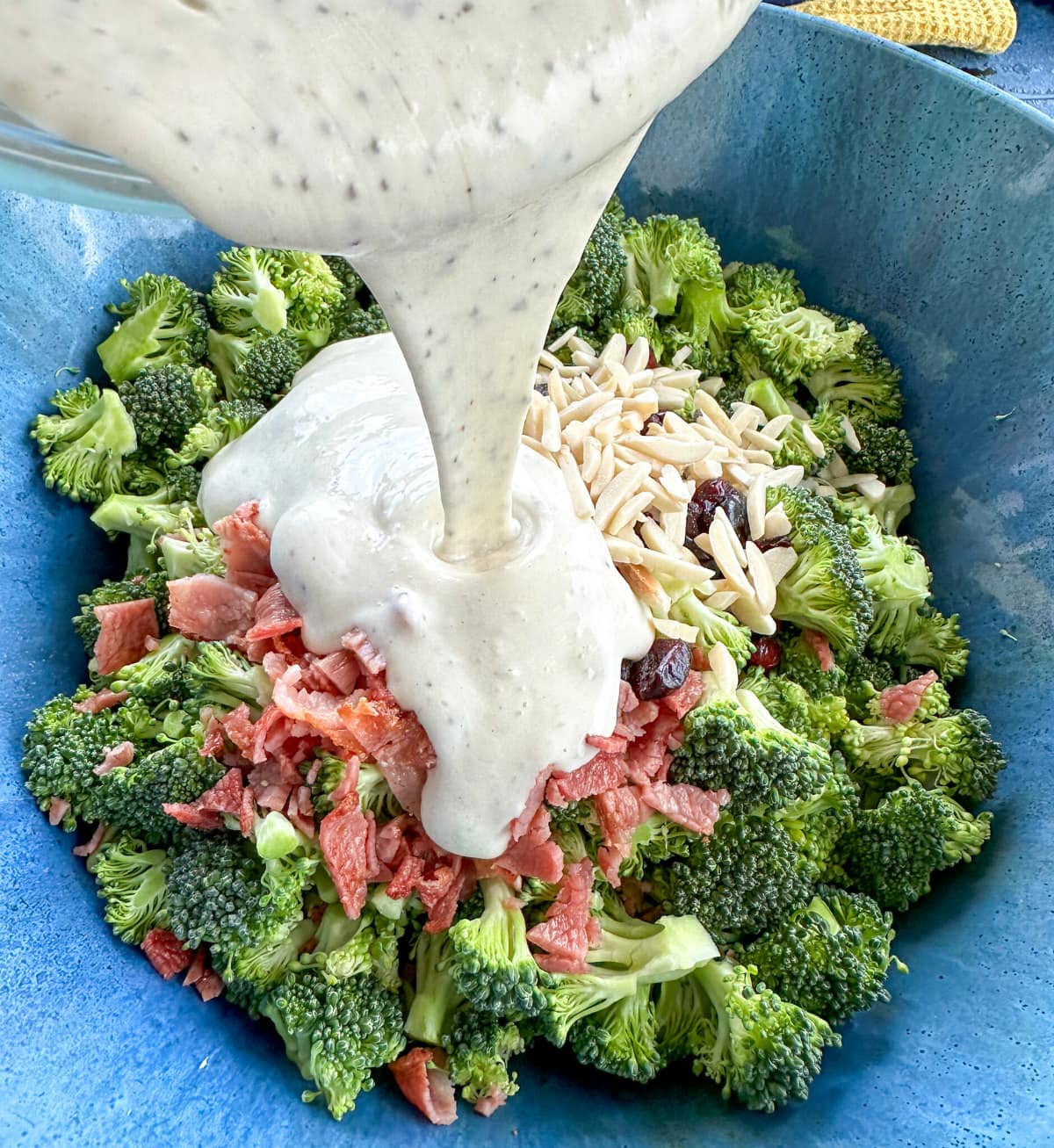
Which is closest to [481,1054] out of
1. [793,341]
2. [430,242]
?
[430,242]

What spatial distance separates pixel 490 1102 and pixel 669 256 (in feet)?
6.52

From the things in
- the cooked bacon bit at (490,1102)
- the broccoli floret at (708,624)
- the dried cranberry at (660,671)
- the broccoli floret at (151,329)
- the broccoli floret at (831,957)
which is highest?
the broccoli floret at (151,329)

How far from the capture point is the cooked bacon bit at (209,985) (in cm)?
191

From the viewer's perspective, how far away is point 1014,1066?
1744 mm

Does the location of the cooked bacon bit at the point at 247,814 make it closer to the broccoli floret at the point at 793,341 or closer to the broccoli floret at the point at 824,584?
the broccoli floret at the point at 824,584

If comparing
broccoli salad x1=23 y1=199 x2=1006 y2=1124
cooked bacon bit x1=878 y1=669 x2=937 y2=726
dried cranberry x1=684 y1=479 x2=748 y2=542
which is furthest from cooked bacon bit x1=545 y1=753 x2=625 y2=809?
cooked bacon bit x1=878 y1=669 x2=937 y2=726

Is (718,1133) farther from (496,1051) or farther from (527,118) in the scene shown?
(527,118)

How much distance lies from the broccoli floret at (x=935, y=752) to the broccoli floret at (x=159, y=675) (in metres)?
1.43

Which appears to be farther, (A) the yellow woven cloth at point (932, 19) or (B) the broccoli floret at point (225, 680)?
(A) the yellow woven cloth at point (932, 19)

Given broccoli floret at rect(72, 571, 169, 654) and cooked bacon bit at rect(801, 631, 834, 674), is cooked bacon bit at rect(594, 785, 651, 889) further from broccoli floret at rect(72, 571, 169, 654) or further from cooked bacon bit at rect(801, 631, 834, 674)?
broccoli floret at rect(72, 571, 169, 654)

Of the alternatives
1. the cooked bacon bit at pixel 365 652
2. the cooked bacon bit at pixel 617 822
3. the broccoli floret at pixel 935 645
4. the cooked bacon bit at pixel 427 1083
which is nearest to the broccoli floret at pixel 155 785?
the cooked bacon bit at pixel 365 652

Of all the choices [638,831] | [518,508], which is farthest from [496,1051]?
[518,508]

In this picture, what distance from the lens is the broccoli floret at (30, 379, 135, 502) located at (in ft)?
7.61

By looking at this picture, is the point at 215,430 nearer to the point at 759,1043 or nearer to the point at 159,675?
the point at 159,675
